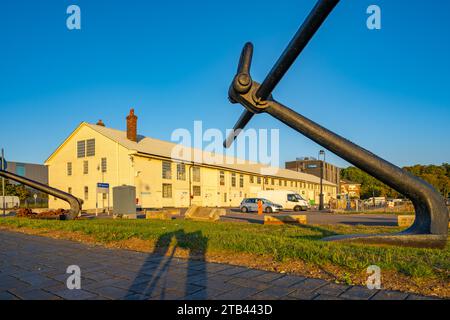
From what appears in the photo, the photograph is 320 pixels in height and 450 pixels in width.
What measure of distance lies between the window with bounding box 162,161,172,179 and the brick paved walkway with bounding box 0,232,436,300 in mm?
32115

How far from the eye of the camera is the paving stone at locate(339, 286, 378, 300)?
13.3 feet

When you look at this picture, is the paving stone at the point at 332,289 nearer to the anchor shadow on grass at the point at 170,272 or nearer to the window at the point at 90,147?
the anchor shadow on grass at the point at 170,272

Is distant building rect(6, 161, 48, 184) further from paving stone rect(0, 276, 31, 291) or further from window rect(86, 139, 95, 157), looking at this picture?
paving stone rect(0, 276, 31, 291)

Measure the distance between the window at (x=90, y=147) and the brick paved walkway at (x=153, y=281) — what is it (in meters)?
34.6

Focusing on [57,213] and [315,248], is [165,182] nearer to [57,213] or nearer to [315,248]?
[57,213]

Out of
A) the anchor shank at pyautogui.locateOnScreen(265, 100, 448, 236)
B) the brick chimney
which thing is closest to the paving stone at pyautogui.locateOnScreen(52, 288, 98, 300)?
the anchor shank at pyautogui.locateOnScreen(265, 100, 448, 236)

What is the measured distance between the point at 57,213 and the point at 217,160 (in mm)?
31799

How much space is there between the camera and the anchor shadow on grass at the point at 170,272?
4.41 meters

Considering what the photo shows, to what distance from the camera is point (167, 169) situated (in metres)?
39.8

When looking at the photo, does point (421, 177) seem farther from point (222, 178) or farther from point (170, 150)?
point (170, 150)

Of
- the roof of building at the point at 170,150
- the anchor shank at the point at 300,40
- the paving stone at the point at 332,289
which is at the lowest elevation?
the paving stone at the point at 332,289

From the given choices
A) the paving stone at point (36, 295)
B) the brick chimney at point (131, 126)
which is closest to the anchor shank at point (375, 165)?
the paving stone at point (36, 295)

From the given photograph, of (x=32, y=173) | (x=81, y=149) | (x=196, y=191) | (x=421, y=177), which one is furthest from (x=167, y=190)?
(x=421, y=177)
